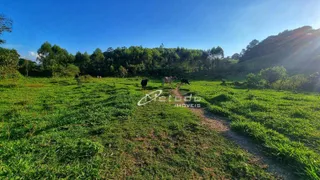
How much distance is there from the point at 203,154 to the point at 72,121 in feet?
21.7

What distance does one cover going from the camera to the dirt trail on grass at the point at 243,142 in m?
4.51

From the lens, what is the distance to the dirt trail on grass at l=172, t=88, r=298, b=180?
4.51 m

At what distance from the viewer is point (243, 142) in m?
6.21

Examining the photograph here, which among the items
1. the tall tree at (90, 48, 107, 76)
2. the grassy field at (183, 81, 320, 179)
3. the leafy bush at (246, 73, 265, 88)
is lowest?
the grassy field at (183, 81, 320, 179)

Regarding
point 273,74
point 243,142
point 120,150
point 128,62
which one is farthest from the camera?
point 128,62

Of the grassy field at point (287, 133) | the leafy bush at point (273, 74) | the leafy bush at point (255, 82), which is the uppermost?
the leafy bush at point (273, 74)

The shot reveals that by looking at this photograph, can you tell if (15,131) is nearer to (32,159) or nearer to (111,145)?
(32,159)

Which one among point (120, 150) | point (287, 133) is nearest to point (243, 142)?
point (287, 133)

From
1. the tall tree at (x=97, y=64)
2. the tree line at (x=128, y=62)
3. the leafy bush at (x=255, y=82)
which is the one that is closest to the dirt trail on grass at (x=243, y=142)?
the leafy bush at (x=255, y=82)

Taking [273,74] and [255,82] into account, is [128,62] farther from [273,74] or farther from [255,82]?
[273,74]

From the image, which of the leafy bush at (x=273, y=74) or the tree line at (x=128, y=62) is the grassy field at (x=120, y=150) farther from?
the tree line at (x=128, y=62)

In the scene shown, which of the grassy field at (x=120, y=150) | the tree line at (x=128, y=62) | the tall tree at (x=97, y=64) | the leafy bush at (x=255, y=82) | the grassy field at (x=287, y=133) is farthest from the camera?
the tall tree at (x=97, y=64)

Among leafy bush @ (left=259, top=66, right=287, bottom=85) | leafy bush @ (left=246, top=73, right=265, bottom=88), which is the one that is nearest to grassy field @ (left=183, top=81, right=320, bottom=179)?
leafy bush @ (left=246, top=73, right=265, bottom=88)

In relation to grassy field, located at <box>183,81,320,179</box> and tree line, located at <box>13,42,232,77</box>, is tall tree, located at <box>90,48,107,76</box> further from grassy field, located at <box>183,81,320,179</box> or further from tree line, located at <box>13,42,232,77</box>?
grassy field, located at <box>183,81,320,179</box>
